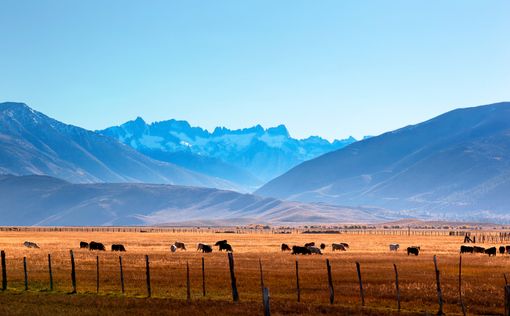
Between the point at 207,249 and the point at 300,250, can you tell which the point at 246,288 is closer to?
the point at 300,250

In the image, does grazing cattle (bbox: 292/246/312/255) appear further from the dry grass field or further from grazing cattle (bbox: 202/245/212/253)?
the dry grass field

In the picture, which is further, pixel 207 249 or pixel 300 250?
pixel 207 249

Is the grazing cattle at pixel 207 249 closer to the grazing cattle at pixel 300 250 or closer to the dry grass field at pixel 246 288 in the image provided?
the grazing cattle at pixel 300 250

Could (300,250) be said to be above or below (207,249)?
below

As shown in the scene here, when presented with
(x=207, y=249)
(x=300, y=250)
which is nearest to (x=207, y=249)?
(x=207, y=249)

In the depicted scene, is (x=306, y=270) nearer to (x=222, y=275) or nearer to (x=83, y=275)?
(x=222, y=275)

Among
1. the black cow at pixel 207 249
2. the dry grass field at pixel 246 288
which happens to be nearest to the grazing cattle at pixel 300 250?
the black cow at pixel 207 249

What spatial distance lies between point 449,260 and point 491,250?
11487 millimetres

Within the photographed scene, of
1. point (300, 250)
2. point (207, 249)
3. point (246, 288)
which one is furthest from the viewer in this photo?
point (207, 249)

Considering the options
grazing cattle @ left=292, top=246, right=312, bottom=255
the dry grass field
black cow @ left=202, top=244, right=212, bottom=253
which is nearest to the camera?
the dry grass field

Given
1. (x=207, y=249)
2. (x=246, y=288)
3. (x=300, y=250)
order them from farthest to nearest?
1. (x=207, y=249)
2. (x=300, y=250)
3. (x=246, y=288)

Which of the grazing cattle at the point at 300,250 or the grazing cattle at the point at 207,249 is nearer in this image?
the grazing cattle at the point at 300,250

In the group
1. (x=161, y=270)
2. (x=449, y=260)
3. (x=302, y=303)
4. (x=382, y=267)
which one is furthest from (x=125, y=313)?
(x=449, y=260)

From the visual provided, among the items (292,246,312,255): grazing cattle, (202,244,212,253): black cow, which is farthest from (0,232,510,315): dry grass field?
(202,244,212,253): black cow
